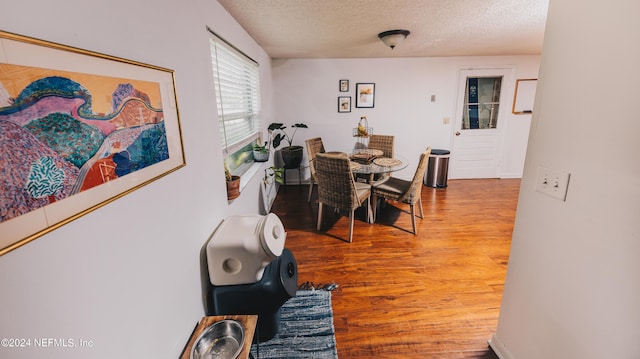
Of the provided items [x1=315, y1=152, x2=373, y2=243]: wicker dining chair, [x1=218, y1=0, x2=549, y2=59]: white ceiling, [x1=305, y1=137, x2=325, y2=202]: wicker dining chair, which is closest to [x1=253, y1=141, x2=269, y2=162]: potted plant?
[x1=315, y1=152, x2=373, y2=243]: wicker dining chair

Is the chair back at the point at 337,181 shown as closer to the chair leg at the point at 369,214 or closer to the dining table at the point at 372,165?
the dining table at the point at 372,165

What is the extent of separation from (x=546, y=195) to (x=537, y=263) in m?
0.33

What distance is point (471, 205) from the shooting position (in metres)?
3.75

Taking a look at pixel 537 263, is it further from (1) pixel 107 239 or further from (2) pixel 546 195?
(1) pixel 107 239

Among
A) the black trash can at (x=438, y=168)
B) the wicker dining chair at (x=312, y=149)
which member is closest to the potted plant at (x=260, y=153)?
the wicker dining chair at (x=312, y=149)

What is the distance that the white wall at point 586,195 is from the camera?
35.0 inches

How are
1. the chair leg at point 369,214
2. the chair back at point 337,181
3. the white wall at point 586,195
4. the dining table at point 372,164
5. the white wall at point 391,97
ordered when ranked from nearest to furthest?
1. the white wall at point 586,195
2. the chair back at point 337,181
3. the dining table at point 372,164
4. the chair leg at point 369,214
5. the white wall at point 391,97

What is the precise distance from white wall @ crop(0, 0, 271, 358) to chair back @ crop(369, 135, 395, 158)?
298cm

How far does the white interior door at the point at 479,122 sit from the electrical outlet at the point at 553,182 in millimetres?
3853

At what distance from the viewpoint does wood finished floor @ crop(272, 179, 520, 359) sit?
1675 mm

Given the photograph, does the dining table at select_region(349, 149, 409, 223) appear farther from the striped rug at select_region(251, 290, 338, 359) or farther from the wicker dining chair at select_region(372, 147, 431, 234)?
the striped rug at select_region(251, 290, 338, 359)

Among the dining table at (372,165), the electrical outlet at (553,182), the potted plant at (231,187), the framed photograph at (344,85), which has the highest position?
the framed photograph at (344,85)

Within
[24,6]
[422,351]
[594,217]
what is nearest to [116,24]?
[24,6]

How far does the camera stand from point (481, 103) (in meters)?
4.68
